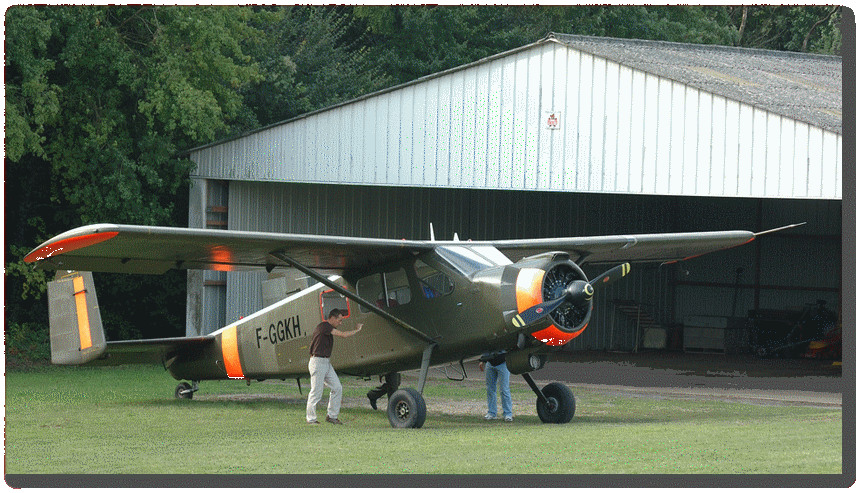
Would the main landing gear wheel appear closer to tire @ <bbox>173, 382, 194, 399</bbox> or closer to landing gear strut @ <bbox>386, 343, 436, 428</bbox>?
landing gear strut @ <bbox>386, 343, 436, 428</bbox>

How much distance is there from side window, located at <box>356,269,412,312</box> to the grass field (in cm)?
155

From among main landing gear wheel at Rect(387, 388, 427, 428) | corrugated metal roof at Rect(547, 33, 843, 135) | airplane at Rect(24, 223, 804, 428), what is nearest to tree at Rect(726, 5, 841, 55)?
corrugated metal roof at Rect(547, 33, 843, 135)

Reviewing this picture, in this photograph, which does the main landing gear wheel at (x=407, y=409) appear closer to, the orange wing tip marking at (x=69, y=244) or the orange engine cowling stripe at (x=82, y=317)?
the orange wing tip marking at (x=69, y=244)

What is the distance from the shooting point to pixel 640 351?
3209 cm

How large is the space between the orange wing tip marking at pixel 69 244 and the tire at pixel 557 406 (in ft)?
19.1

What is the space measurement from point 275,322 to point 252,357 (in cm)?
79

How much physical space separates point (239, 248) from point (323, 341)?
183cm

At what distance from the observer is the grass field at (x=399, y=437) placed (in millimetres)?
9188

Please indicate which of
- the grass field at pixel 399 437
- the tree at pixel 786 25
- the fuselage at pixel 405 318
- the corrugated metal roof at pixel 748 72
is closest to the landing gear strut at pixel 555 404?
the grass field at pixel 399 437

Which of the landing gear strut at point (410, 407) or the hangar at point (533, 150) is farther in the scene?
the hangar at point (533, 150)

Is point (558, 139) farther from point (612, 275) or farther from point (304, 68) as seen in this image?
point (304, 68)

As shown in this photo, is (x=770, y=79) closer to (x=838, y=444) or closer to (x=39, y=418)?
(x=838, y=444)

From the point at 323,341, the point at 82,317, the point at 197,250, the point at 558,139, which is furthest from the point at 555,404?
the point at 558,139

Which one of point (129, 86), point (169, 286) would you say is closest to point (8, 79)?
point (129, 86)
